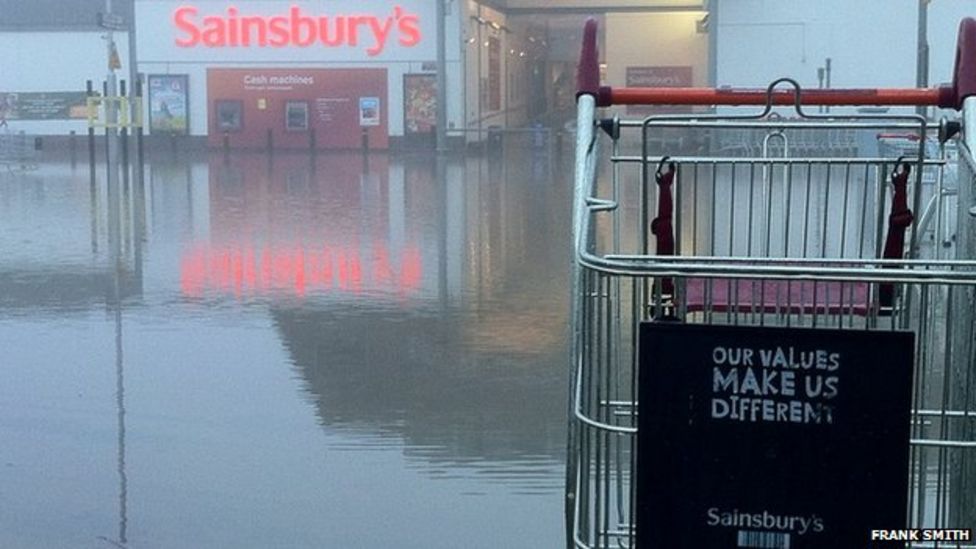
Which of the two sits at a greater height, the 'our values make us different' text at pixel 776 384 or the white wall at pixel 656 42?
the white wall at pixel 656 42

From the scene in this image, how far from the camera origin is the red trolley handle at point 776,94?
3979 millimetres

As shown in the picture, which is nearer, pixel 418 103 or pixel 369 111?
pixel 418 103

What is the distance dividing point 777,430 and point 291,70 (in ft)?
130

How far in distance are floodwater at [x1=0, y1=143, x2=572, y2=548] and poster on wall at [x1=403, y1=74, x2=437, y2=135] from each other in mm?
22680

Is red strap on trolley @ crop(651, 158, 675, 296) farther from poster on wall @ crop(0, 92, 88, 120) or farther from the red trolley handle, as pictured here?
poster on wall @ crop(0, 92, 88, 120)

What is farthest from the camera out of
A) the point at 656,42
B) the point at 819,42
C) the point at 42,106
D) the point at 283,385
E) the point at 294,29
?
the point at 656,42

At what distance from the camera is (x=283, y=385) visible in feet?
28.6

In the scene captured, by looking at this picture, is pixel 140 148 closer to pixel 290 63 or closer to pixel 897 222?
pixel 290 63


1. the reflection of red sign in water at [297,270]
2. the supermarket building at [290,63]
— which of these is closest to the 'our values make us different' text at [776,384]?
the reflection of red sign in water at [297,270]

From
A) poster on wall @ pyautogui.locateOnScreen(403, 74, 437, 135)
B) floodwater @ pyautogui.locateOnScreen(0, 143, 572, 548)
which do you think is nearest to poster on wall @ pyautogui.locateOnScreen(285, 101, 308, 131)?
poster on wall @ pyautogui.locateOnScreen(403, 74, 437, 135)

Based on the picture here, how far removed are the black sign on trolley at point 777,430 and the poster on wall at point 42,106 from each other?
1657 inches

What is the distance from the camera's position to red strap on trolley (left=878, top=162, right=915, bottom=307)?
4.34 m

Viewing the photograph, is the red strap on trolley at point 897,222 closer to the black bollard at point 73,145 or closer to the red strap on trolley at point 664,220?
the red strap on trolley at point 664,220

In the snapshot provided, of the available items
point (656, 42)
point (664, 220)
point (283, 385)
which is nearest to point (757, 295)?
point (664, 220)
